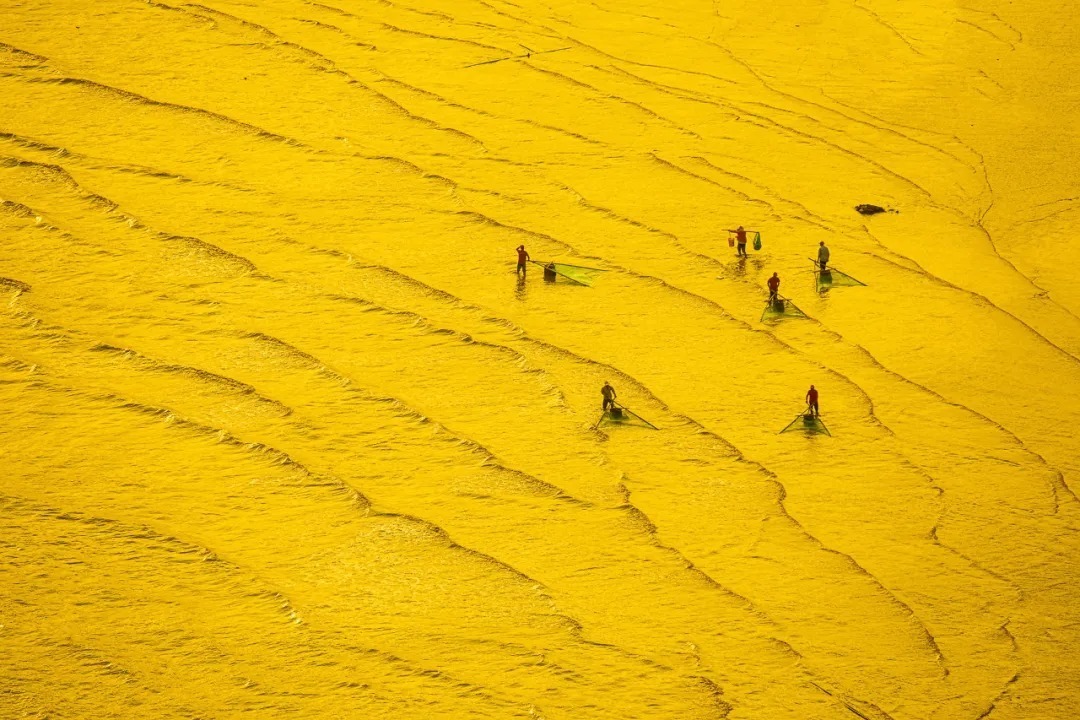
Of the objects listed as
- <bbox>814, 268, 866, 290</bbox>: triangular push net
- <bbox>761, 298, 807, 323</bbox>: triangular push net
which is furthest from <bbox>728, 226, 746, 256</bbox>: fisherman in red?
<bbox>761, 298, 807, 323</bbox>: triangular push net

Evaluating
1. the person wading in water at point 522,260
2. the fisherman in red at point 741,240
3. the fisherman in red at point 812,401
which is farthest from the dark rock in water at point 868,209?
the fisherman in red at point 812,401

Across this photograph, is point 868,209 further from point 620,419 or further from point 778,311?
point 620,419

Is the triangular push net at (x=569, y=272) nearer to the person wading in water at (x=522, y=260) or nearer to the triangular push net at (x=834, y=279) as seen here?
the person wading in water at (x=522, y=260)

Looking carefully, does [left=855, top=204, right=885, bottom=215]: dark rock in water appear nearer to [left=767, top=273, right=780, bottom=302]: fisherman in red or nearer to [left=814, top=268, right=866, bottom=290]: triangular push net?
[left=814, top=268, right=866, bottom=290]: triangular push net

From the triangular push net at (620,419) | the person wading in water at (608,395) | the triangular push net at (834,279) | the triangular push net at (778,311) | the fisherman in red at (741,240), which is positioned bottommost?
the triangular push net at (620,419)

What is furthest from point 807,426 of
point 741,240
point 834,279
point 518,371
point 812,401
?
point 741,240
